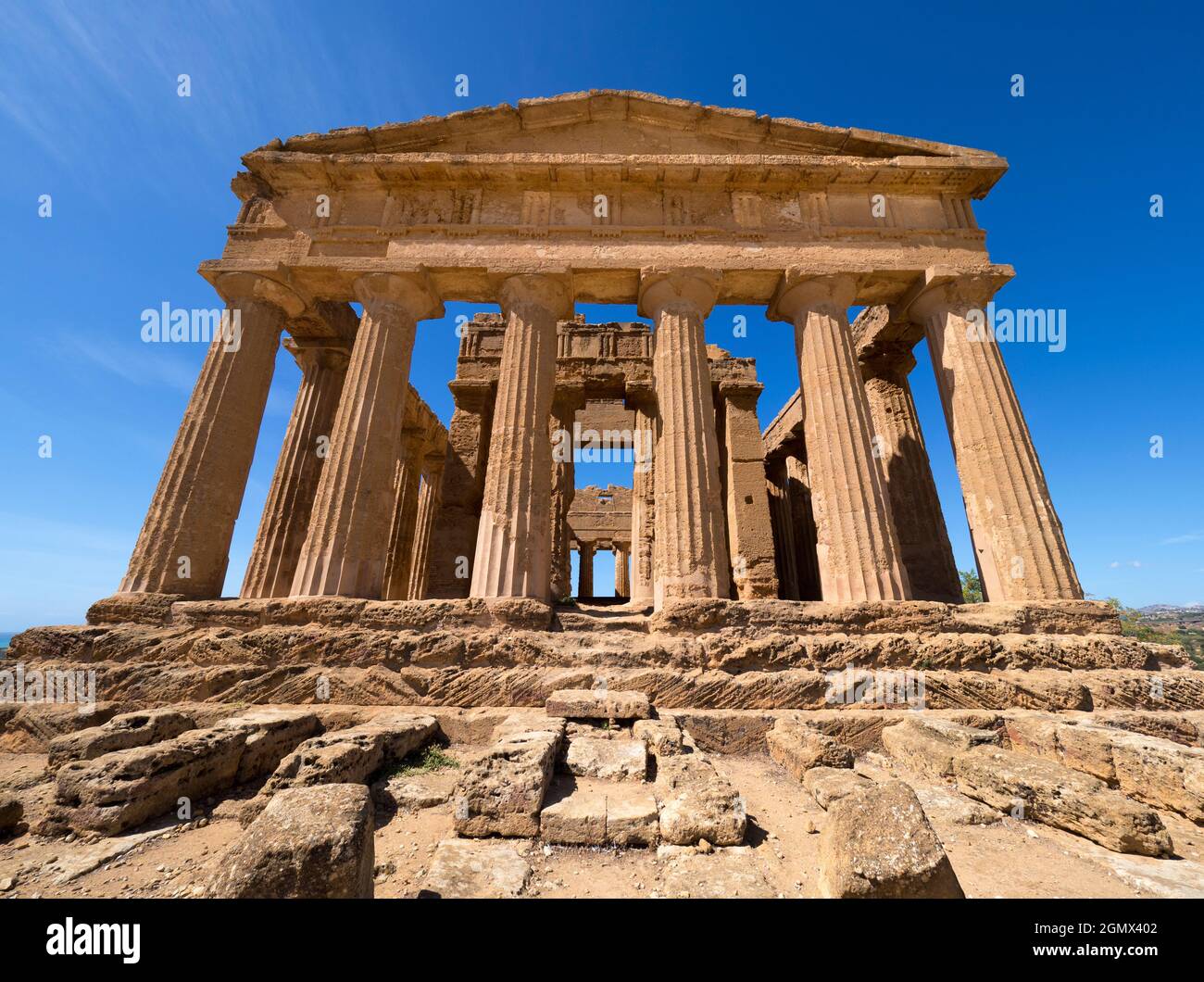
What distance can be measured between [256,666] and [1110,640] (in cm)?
1191

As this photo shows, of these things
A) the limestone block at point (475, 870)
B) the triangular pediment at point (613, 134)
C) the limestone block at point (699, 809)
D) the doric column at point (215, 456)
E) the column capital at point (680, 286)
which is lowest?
the limestone block at point (475, 870)

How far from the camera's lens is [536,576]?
793 centimetres

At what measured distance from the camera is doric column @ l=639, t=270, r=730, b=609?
7754 mm

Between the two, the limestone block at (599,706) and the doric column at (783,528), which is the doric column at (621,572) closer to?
the doric column at (783,528)

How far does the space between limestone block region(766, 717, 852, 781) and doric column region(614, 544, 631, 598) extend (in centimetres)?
2190

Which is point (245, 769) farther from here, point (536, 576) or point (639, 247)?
point (639, 247)

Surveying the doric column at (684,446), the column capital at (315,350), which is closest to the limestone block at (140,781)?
the doric column at (684,446)

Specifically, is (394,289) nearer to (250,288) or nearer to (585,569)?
(250,288)

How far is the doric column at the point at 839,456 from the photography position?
7777mm

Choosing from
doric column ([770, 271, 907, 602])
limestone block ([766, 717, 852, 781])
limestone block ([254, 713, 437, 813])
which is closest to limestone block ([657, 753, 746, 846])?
limestone block ([766, 717, 852, 781])

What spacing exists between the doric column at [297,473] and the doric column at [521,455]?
4.65 m

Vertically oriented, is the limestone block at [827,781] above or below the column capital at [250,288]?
below

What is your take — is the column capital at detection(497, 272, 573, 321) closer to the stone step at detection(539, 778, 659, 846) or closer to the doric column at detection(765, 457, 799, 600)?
the stone step at detection(539, 778, 659, 846)
